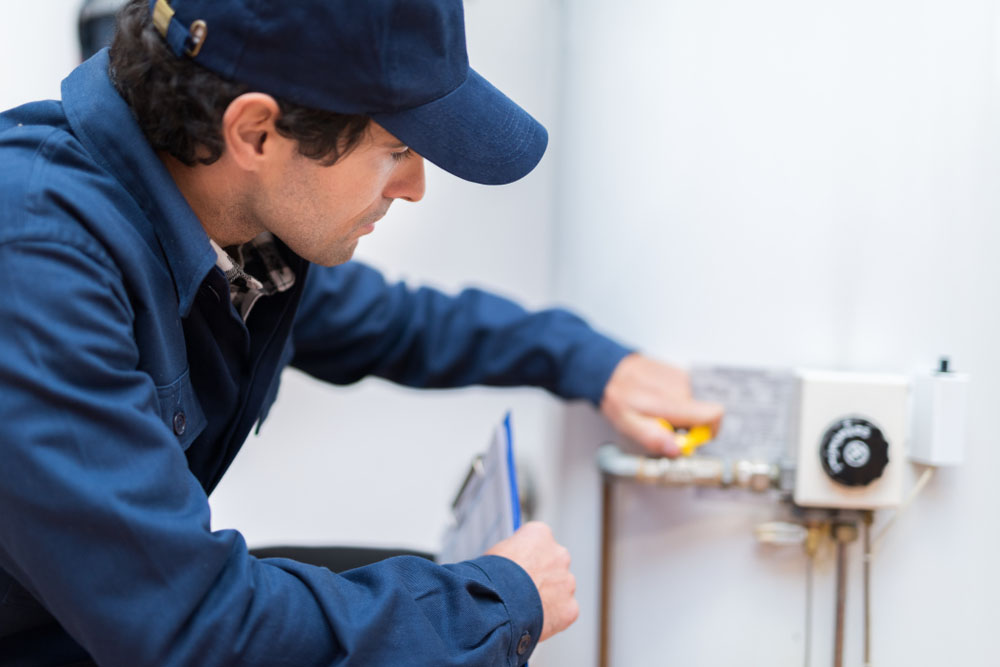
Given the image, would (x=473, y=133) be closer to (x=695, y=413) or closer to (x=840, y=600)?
(x=695, y=413)

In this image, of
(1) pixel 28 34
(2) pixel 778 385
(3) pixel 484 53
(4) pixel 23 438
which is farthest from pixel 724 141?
(1) pixel 28 34

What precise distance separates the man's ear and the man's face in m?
0.02

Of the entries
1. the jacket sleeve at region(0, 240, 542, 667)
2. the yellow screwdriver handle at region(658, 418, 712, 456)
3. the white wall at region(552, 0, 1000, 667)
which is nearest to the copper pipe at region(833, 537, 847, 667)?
the white wall at region(552, 0, 1000, 667)

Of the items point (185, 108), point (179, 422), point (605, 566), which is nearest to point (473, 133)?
point (185, 108)

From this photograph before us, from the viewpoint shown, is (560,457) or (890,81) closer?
(890,81)

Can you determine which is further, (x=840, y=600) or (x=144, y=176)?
(x=840, y=600)

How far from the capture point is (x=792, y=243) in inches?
32.6

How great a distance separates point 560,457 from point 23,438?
65 centimetres

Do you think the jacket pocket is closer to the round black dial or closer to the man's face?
the man's face

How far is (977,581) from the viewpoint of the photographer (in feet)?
2.68

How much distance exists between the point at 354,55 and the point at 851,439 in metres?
0.56

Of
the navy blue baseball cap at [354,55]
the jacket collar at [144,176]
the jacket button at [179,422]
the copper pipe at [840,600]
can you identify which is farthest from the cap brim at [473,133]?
the copper pipe at [840,600]

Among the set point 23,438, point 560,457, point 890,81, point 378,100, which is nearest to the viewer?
point 23,438

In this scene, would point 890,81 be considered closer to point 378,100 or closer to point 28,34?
point 378,100
